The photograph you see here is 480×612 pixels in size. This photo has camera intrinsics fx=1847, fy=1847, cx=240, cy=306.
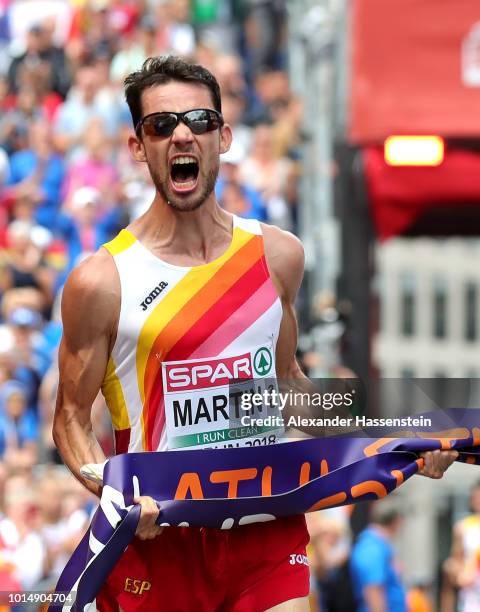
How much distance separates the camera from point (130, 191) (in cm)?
1473

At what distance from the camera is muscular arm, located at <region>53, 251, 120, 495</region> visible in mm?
6148

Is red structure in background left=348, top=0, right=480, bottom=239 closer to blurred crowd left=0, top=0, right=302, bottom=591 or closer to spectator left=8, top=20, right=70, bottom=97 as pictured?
blurred crowd left=0, top=0, right=302, bottom=591

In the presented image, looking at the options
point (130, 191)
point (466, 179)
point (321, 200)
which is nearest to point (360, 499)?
point (466, 179)

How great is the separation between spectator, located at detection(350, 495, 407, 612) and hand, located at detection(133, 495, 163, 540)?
5.51 metres

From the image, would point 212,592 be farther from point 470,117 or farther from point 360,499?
point 470,117

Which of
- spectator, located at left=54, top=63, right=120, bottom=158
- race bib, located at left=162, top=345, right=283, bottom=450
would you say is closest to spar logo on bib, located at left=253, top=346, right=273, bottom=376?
race bib, located at left=162, top=345, right=283, bottom=450

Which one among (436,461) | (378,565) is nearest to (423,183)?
(378,565)

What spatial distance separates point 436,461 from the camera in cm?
627

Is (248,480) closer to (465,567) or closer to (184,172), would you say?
(184,172)

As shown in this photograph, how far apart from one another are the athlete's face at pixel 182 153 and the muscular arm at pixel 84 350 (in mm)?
323

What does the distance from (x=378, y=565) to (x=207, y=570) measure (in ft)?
17.5

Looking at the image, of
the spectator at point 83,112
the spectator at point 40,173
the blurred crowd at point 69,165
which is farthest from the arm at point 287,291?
the spectator at point 83,112

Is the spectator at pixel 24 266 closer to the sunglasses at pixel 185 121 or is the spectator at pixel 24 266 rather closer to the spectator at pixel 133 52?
the spectator at pixel 133 52

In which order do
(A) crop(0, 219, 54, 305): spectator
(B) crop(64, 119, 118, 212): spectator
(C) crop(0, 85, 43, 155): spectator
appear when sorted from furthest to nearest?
(C) crop(0, 85, 43, 155): spectator, (B) crop(64, 119, 118, 212): spectator, (A) crop(0, 219, 54, 305): spectator
